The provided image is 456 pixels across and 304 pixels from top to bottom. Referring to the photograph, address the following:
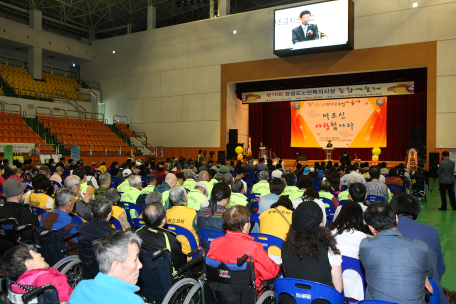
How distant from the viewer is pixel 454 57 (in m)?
12.2

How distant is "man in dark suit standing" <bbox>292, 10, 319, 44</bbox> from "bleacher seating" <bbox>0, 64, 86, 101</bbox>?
13.2m

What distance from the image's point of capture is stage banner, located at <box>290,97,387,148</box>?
16.2 m

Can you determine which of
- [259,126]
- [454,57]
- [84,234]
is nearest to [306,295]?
[84,234]

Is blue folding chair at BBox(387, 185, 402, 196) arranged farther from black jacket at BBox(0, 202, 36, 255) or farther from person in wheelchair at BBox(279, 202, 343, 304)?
black jacket at BBox(0, 202, 36, 255)

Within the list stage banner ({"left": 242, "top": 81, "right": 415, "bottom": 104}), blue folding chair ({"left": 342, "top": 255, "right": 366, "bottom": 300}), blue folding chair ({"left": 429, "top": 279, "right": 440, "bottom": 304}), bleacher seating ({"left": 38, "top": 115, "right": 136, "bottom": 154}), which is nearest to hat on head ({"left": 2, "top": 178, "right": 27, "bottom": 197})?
blue folding chair ({"left": 342, "top": 255, "right": 366, "bottom": 300})

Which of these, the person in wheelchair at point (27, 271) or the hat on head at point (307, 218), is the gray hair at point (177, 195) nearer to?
the hat on head at point (307, 218)

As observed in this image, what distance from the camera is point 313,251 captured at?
6.91 feet

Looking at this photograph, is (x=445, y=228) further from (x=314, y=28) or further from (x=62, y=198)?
(x=314, y=28)

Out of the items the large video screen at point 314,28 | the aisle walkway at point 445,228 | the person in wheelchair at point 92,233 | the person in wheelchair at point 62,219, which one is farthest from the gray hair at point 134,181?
the large video screen at point 314,28

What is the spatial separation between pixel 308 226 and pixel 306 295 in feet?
1.44

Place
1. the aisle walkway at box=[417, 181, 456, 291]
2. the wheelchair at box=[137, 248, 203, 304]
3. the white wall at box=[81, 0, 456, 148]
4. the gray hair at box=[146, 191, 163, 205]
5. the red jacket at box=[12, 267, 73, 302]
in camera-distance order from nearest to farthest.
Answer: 1. the red jacket at box=[12, 267, 73, 302]
2. the wheelchair at box=[137, 248, 203, 304]
3. the gray hair at box=[146, 191, 163, 205]
4. the aisle walkway at box=[417, 181, 456, 291]
5. the white wall at box=[81, 0, 456, 148]

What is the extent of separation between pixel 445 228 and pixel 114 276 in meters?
6.48

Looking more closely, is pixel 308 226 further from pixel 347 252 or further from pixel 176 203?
pixel 176 203

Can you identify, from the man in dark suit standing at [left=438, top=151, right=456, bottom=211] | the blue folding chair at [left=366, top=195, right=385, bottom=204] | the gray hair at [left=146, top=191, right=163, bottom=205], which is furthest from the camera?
the man in dark suit standing at [left=438, top=151, right=456, bottom=211]
